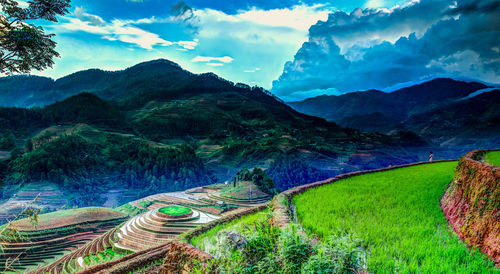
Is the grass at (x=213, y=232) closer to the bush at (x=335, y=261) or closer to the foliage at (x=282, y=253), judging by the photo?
the foliage at (x=282, y=253)

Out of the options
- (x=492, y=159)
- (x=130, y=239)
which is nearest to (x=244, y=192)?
(x=130, y=239)

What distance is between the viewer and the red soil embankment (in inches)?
155

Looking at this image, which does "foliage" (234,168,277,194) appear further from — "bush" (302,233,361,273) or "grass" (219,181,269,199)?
"bush" (302,233,361,273)

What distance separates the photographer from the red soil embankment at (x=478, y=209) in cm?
394

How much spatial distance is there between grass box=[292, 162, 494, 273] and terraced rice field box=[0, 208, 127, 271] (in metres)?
36.4

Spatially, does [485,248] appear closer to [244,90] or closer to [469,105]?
[469,105]

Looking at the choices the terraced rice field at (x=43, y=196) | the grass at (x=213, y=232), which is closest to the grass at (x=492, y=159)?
the grass at (x=213, y=232)

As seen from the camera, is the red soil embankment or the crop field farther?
the crop field

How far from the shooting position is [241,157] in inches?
4370

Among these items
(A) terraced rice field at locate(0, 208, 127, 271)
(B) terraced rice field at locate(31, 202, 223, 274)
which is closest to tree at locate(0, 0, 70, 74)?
(B) terraced rice field at locate(31, 202, 223, 274)

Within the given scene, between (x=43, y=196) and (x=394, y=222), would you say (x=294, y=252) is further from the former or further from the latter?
(x=43, y=196)

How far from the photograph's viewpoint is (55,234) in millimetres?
37469

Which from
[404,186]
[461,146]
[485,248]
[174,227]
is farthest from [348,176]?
[461,146]

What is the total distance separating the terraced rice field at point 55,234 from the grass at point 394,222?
36364 millimetres
